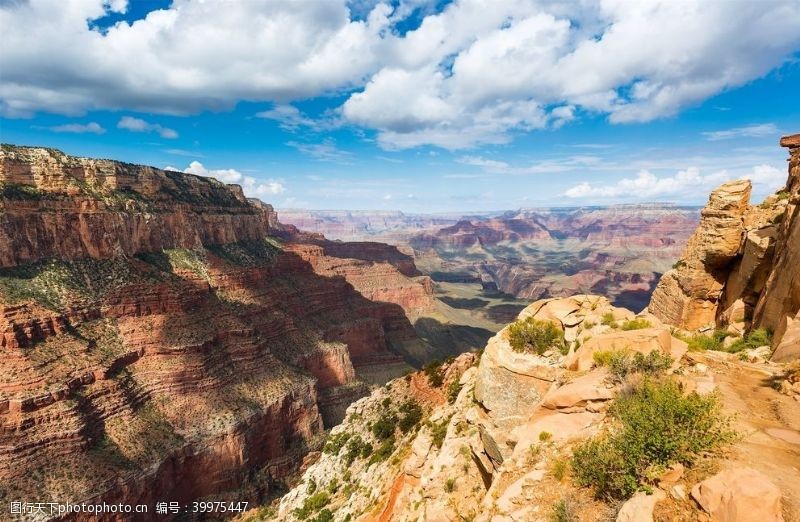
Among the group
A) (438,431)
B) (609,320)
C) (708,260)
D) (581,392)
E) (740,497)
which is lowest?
(438,431)

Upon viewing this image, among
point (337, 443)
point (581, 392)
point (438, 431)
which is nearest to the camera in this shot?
point (581, 392)

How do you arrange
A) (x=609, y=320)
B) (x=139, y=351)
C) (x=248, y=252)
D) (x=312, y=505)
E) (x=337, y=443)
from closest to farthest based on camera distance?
(x=609, y=320), (x=312, y=505), (x=337, y=443), (x=139, y=351), (x=248, y=252)

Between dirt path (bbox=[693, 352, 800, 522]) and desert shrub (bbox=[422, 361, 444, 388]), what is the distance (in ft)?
87.4

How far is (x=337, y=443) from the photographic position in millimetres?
41500

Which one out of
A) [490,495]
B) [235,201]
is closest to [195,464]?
[490,495]

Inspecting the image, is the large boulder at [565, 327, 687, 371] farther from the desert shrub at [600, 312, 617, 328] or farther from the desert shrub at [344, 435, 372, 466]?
the desert shrub at [344, 435, 372, 466]

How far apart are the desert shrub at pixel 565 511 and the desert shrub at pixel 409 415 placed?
26395 millimetres

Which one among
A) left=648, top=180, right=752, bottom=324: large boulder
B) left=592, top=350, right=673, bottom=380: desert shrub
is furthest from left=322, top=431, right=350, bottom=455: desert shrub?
left=592, top=350, right=673, bottom=380: desert shrub

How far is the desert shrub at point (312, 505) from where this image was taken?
34031 mm

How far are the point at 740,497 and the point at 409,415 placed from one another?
31894 mm

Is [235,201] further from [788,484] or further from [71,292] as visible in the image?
[788,484]

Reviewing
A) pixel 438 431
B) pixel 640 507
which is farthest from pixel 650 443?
pixel 438 431

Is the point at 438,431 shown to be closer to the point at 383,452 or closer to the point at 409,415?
the point at 383,452

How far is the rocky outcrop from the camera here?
19141 millimetres
